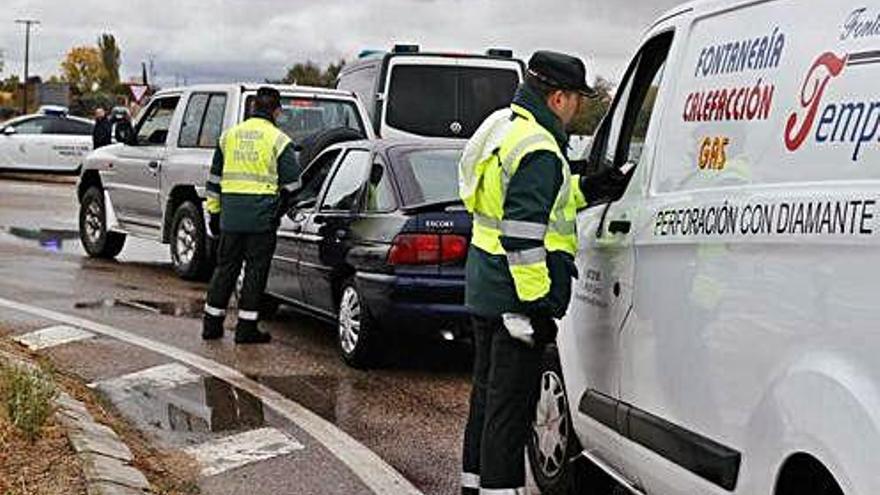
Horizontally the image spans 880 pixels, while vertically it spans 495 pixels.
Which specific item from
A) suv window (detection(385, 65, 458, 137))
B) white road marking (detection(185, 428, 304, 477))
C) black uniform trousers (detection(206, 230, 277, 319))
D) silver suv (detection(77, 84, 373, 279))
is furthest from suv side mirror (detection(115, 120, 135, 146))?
white road marking (detection(185, 428, 304, 477))

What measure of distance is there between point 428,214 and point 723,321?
487cm

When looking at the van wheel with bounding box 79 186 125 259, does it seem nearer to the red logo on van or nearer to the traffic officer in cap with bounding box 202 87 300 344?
the traffic officer in cap with bounding box 202 87 300 344

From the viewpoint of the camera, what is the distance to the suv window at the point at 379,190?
30.7 ft

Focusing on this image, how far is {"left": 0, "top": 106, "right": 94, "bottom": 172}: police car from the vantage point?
3045 centimetres

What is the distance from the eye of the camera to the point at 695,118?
15.7ft

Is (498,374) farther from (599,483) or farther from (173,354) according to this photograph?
(173,354)

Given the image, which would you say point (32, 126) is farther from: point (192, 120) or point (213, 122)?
point (213, 122)

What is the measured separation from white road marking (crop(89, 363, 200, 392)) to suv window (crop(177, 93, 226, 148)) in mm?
4777

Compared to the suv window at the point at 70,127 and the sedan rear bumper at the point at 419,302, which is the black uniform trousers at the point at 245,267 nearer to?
the sedan rear bumper at the point at 419,302

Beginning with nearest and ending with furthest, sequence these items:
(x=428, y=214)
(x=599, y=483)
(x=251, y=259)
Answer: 1. (x=599, y=483)
2. (x=428, y=214)
3. (x=251, y=259)

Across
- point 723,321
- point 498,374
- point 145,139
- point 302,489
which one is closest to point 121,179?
point 145,139

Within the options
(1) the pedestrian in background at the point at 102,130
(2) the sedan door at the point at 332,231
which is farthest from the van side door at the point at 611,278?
(1) the pedestrian in background at the point at 102,130

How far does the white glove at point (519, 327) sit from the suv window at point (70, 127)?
26820 mm

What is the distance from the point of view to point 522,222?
519 cm
